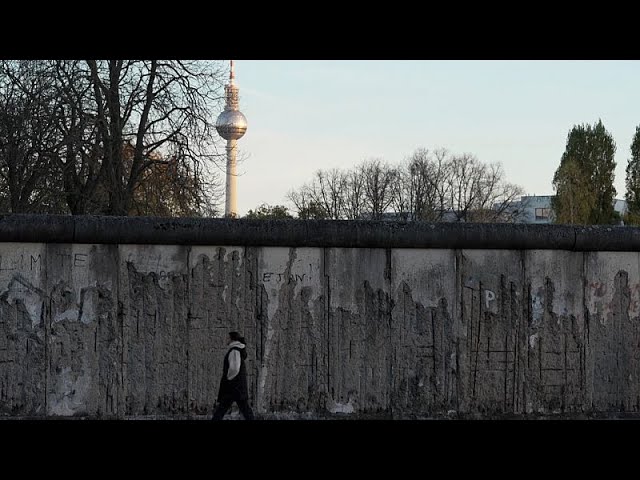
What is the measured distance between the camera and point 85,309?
43.7 feet

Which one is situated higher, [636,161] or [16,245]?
[636,161]

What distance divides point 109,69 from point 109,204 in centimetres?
291

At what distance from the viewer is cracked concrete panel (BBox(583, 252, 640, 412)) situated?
13.8 metres

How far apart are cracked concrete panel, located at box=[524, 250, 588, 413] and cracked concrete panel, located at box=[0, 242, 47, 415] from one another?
19.0 ft

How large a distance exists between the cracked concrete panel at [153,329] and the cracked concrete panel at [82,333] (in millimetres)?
151

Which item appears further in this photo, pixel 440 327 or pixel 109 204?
pixel 109 204

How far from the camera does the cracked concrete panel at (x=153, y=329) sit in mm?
13305

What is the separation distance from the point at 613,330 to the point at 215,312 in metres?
4.85

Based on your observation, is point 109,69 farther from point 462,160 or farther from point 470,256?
point 462,160

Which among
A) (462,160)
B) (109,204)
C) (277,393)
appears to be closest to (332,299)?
(277,393)

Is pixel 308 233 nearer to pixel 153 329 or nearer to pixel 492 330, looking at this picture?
pixel 153 329

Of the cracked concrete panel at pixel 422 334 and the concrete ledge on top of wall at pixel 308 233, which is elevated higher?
the concrete ledge on top of wall at pixel 308 233

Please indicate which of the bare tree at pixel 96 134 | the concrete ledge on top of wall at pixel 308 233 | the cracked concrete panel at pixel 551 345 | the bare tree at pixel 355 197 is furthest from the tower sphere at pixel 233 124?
the cracked concrete panel at pixel 551 345

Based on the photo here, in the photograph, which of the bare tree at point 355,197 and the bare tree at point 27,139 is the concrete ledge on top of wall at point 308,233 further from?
the bare tree at point 355,197
